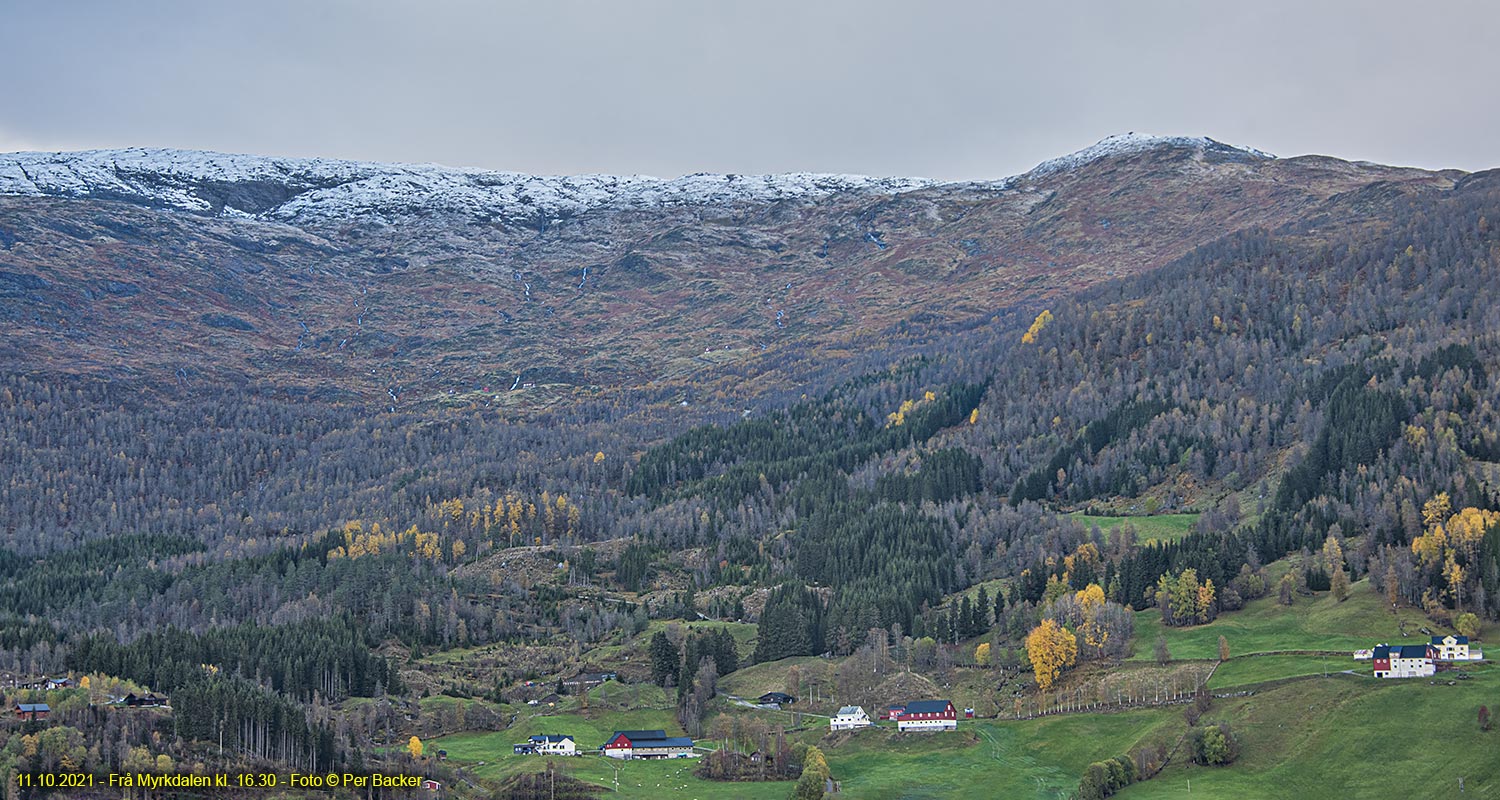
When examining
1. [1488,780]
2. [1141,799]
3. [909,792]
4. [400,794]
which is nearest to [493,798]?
[400,794]

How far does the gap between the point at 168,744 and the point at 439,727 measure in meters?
51.4

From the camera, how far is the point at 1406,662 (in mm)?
162750

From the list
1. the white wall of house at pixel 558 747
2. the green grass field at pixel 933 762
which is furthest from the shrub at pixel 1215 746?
the white wall of house at pixel 558 747

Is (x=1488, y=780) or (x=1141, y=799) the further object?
(x=1141, y=799)

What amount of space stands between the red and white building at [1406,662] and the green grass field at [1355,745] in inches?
100

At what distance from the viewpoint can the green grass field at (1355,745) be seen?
14075 centimetres

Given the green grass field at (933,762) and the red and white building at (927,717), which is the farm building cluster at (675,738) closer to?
the red and white building at (927,717)

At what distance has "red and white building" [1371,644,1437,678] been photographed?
16162 cm

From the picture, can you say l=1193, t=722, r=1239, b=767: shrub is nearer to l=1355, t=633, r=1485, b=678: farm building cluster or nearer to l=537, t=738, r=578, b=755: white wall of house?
l=1355, t=633, r=1485, b=678: farm building cluster

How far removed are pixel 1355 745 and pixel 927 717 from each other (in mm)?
52564

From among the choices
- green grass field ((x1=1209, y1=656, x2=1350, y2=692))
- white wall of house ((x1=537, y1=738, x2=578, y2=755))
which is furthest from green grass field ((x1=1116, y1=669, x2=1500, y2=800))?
white wall of house ((x1=537, y1=738, x2=578, y2=755))

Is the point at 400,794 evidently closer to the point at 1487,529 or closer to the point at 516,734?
the point at 516,734

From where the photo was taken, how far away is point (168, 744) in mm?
150250

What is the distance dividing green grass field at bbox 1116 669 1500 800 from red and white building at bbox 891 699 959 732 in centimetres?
3387
